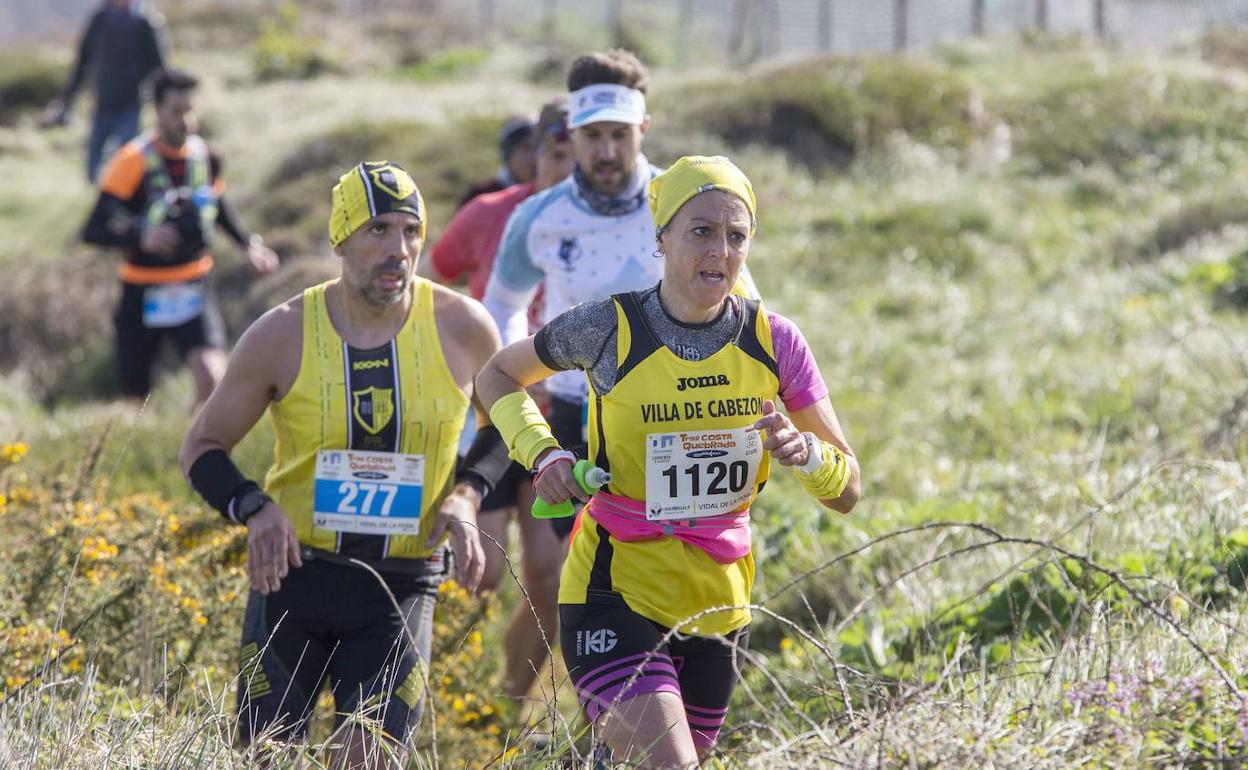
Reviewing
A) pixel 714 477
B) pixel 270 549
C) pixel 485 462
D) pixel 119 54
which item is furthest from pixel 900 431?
pixel 119 54

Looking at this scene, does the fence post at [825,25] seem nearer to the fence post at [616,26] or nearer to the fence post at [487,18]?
the fence post at [616,26]

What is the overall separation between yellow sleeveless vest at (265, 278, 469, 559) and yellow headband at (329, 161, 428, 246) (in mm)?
222

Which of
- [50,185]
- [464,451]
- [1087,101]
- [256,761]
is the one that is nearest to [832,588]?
[464,451]

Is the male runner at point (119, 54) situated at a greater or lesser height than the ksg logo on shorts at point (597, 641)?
greater

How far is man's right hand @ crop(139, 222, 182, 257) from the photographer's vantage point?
8.29 m

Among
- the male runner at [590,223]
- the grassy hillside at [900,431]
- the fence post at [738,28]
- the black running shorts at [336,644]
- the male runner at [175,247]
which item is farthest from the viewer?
the fence post at [738,28]

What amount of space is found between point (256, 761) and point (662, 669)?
98 centimetres

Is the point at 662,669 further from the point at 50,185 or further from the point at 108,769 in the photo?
the point at 50,185

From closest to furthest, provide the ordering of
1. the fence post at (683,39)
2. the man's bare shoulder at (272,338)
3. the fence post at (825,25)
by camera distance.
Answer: the man's bare shoulder at (272,338) < the fence post at (825,25) < the fence post at (683,39)

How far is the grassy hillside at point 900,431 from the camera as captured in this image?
364 cm

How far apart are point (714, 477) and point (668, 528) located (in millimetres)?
175

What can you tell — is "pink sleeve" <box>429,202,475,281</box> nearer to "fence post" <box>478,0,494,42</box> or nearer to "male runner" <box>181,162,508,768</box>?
"male runner" <box>181,162,508,768</box>

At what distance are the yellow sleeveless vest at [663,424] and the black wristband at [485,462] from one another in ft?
1.92

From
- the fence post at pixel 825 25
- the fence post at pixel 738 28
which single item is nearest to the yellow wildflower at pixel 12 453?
the fence post at pixel 825 25
